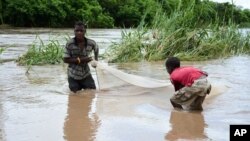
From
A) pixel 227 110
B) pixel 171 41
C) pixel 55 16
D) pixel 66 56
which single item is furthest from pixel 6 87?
pixel 55 16

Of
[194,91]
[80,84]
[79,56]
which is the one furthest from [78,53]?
[194,91]

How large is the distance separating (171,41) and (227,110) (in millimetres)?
7275

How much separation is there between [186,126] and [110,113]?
123cm

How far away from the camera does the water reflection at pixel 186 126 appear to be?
523cm

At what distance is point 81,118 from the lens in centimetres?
619

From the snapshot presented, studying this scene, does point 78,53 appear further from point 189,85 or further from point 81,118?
point 189,85

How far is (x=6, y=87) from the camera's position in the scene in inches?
350

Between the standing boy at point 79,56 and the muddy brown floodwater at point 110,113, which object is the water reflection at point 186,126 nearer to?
the muddy brown floodwater at point 110,113

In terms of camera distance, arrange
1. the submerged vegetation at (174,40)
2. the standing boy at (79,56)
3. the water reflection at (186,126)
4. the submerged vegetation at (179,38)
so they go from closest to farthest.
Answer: the water reflection at (186,126) < the standing boy at (79,56) < the submerged vegetation at (174,40) < the submerged vegetation at (179,38)

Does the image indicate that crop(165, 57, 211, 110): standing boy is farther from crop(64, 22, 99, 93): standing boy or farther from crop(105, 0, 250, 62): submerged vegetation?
crop(105, 0, 250, 62): submerged vegetation

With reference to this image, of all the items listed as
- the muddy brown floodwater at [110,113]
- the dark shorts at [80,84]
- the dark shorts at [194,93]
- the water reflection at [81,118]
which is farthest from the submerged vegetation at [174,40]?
the dark shorts at [194,93]

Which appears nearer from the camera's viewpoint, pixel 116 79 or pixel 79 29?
pixel 79 29

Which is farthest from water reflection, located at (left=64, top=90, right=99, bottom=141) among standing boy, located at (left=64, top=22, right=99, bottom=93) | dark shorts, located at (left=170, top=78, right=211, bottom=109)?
dark shorts, located at (left=170, top=78, right=211, bottom=109)

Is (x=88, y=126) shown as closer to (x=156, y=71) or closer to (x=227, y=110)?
(x=227, y=110)
